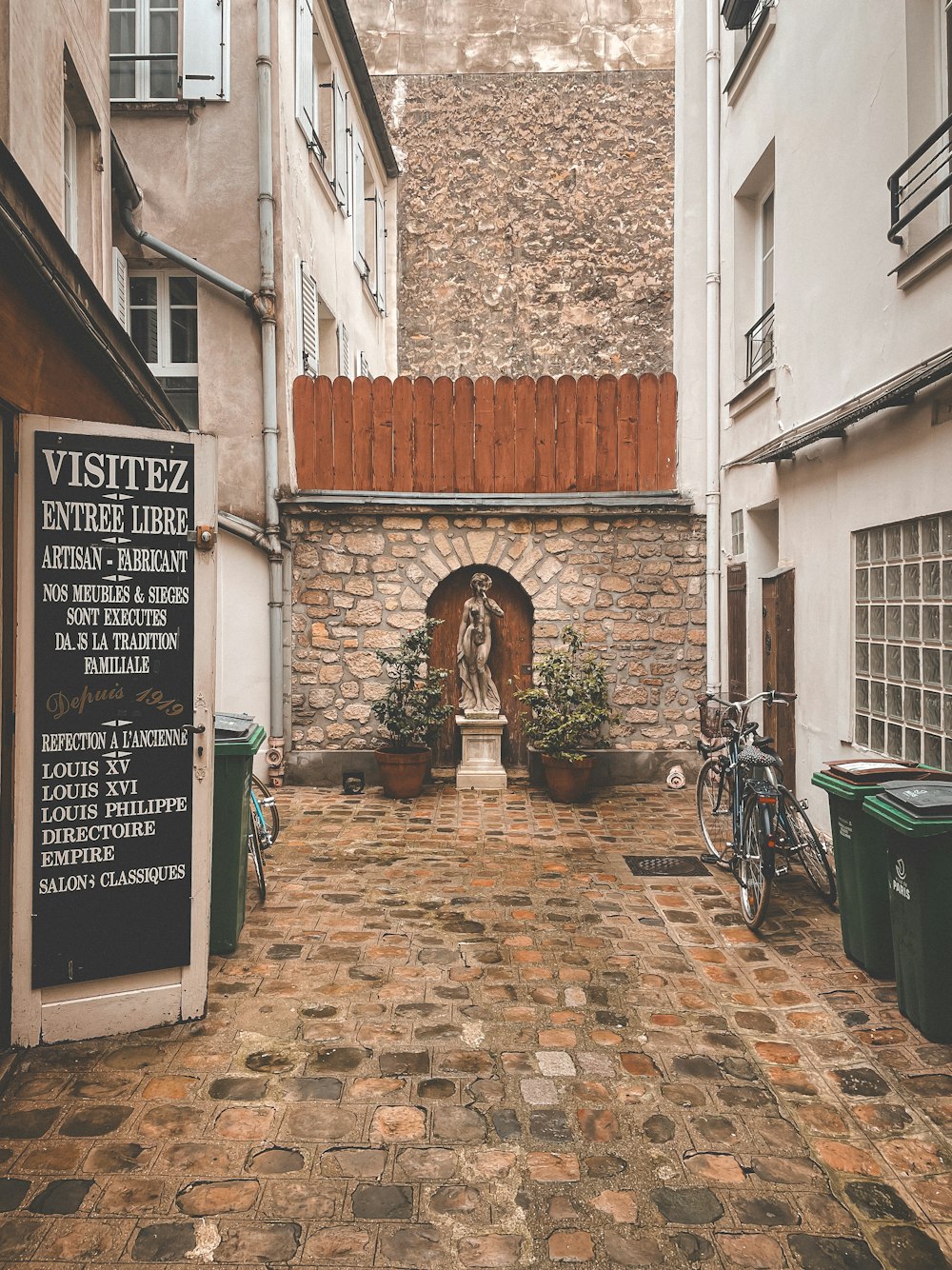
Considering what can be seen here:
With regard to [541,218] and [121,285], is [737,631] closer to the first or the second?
[121,285]

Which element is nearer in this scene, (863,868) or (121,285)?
(863,868)

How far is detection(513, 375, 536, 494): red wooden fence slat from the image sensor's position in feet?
29.0

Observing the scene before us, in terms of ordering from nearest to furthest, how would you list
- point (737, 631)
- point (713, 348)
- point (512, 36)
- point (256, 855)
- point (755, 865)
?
point (755, 865)
point (256, 855)
point (737, 631)
point (713, 348)
point (512, 36)

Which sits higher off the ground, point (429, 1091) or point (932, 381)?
point (932, 381)

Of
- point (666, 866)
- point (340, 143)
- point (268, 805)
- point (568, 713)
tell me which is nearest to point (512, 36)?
point (340, 143)

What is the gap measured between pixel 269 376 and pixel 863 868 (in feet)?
22.3

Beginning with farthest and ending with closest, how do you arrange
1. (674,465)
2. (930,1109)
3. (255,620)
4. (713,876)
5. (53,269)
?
(674,465) → (255,620) → (713,876) → (53,269) → (930,1109)

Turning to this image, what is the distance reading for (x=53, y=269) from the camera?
330 cm

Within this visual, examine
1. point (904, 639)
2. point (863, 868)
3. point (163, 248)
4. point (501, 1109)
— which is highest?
point (163, 248)

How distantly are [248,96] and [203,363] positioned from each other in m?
2.56

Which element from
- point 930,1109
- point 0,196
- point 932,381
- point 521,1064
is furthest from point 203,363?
point 930,1109

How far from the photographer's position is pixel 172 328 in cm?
879

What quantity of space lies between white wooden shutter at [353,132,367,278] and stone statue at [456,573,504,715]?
638cm

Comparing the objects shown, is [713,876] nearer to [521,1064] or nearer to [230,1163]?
[521,1064]
